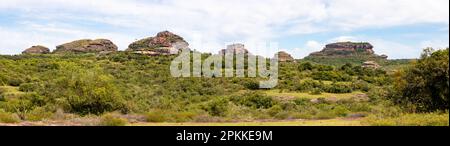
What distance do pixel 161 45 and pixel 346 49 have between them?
5512cm

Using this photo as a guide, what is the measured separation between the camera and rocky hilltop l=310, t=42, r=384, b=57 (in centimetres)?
12381

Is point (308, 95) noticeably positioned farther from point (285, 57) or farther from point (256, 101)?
point (285, 57)

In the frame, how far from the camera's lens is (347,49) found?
129250 mm

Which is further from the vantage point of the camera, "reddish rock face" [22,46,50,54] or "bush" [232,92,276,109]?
"reddish rock face" [22,46,50,54]

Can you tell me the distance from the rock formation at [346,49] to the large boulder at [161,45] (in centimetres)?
4424

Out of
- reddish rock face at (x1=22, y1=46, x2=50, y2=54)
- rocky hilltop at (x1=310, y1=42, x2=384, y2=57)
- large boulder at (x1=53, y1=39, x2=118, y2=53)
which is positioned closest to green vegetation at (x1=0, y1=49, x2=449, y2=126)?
large boulder at (x1=53, y1=39, x2=118, y2=53)

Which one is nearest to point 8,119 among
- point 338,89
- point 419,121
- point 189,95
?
point 419,121

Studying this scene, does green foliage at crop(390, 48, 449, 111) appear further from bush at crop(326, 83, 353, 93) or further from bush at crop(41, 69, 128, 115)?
bush at crop(326, 83, 353, 93)

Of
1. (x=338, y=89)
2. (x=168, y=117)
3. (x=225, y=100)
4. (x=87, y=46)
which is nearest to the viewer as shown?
(x=168, y=117)

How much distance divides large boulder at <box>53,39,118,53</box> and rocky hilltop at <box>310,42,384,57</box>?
5064 cm

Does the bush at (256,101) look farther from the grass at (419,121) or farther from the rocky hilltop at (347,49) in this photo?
the rocky hilltop at (347,49)

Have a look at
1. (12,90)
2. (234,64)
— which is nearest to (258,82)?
(234,64)
